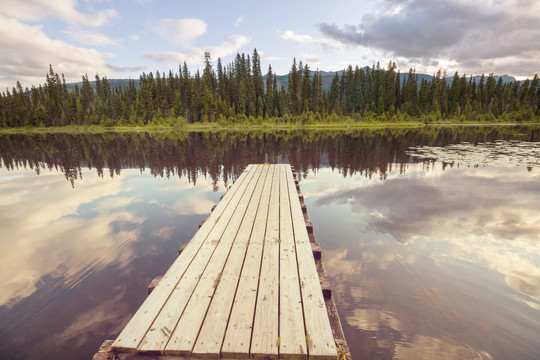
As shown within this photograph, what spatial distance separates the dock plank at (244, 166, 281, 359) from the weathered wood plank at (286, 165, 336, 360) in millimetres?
349

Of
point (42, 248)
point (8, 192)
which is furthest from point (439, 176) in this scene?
point (8, 192)

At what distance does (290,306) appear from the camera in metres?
3.11

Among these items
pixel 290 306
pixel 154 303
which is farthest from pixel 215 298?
pixel 290 306

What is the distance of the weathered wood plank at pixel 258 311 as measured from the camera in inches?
101

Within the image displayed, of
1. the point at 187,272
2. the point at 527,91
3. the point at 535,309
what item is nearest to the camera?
the point at 187,272

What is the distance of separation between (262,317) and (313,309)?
0.61m

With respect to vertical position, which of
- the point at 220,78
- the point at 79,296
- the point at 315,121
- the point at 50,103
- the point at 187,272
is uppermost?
the point at 220,78

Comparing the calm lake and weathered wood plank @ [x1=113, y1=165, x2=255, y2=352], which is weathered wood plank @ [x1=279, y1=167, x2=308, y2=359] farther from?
weathered wood plank @ [x1=113, y1=165, x2=255, y2=352]

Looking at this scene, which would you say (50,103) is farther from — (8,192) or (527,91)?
(527,91)

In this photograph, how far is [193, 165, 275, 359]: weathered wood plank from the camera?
8.47ft

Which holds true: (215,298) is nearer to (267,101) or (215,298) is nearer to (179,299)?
(179,299)

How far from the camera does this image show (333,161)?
19.2 metres

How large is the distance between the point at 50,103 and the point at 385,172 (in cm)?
9892

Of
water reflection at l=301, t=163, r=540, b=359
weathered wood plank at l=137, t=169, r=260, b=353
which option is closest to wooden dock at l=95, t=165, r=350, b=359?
weathered wood plank at l=137, t=169, r=260, b=353
